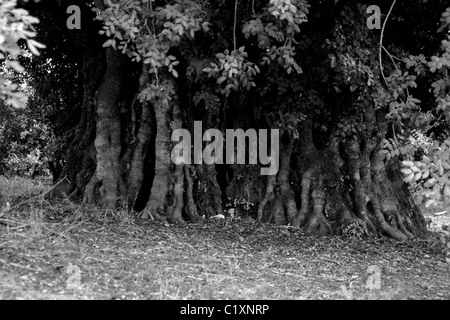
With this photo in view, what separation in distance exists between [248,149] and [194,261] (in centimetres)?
297

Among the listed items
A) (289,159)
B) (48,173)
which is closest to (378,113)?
(289,159)

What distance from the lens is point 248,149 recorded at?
26.5 ft

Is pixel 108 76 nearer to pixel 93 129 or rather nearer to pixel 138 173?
pixel 93 129

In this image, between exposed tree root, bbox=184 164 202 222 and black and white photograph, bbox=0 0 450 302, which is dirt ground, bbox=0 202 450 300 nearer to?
black and white photograph, bbox=0 0 450 302

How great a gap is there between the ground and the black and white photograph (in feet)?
0.10

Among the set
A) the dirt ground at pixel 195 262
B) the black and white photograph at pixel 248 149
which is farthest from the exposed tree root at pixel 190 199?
→ the dirt ground at pixel 195 262

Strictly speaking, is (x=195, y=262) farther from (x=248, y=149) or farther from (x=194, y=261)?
(x=248, y=149)

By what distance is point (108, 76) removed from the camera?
810 centimetres

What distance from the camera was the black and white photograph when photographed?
531cm

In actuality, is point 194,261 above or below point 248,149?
below

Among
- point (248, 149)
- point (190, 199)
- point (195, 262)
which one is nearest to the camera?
point (195, 262)

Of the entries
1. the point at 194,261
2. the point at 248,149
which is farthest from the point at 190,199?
the point at 194,261

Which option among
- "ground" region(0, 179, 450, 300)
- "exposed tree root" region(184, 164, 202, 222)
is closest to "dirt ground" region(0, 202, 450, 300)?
"ground" region(0, 179, 450, 300)

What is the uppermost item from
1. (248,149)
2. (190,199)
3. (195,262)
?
(248,149)
